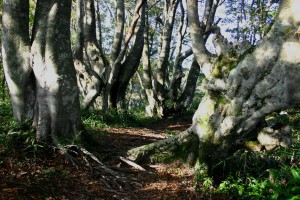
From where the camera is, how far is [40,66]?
18.2 feet

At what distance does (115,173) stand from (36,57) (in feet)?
8.57

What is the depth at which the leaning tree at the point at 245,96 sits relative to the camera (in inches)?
171

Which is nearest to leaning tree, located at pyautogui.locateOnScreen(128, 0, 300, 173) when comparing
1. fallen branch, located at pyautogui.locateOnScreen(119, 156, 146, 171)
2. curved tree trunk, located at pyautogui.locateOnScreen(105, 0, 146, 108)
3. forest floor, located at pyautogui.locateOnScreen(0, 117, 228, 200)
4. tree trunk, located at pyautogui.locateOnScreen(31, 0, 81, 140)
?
fallen branch, located at pyautogui.locateOnScreen(119, 156, 146, 171)

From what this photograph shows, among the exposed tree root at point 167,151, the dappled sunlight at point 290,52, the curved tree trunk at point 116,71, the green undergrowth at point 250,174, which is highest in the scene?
the curved tree trunk at point 116,71

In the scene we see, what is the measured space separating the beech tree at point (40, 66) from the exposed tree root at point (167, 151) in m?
1.46

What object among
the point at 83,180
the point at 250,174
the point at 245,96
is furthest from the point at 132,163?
the point at 245,96

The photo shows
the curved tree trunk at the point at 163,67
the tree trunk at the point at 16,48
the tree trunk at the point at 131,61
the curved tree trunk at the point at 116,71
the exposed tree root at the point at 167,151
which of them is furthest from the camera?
the curved tree trunk at the point at 163,67

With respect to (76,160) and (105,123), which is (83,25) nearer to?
(105,123)

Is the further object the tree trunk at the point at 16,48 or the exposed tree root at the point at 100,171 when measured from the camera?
the tree trunk at the point at 16,48

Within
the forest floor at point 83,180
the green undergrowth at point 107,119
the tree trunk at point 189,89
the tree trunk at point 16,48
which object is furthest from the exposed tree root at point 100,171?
the tree trunk at point 189,89

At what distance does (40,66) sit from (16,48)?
549 millimetres

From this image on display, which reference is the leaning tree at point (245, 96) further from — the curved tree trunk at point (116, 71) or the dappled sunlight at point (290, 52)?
the curved tree trunk at point (116, 71)

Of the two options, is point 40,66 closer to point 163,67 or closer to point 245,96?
point 245,96

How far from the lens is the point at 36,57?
557cm
